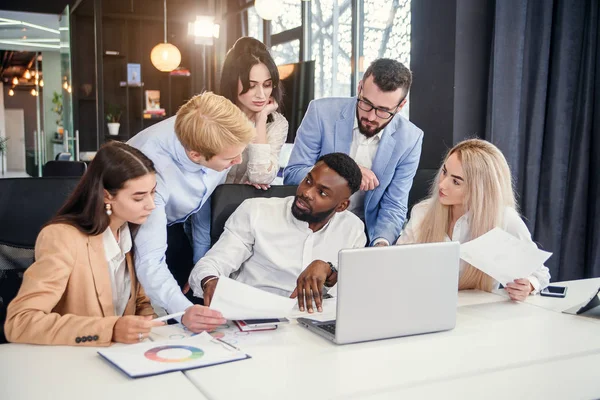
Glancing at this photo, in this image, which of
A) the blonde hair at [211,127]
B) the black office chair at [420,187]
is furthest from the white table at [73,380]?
the black office chair at [420,187]

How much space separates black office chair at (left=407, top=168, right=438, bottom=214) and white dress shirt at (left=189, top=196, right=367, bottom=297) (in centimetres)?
103

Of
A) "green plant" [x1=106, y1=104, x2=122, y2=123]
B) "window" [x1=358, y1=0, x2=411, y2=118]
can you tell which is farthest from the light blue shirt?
"green plant" [x1=106, y1=104, x2=122, y2=123]

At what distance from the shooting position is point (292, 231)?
2307 mm

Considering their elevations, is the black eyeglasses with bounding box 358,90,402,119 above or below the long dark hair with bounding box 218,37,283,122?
below

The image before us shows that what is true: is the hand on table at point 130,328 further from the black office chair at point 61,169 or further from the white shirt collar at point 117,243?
the black office chair at point 61,169

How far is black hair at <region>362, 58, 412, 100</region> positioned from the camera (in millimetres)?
2391

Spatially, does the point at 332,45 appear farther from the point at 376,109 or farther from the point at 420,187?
the point at 376,109

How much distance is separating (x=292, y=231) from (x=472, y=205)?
2.20 ft

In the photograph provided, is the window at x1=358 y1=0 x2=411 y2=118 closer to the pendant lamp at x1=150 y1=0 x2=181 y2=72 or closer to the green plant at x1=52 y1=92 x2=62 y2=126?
the pendant lamp at x1=150 y1=0 x2=181 y2=72

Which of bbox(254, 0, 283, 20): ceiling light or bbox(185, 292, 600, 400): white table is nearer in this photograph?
bbox(185, 292, 600, 400): white table

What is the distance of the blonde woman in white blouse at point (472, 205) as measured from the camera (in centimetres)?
216

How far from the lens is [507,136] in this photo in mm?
3564

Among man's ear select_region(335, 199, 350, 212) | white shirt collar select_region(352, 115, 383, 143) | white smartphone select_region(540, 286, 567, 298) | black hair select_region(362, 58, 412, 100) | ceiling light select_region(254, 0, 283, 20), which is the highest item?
ceiling light select_region(254, 0, 283, 20)

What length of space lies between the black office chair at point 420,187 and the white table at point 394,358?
1.58m
